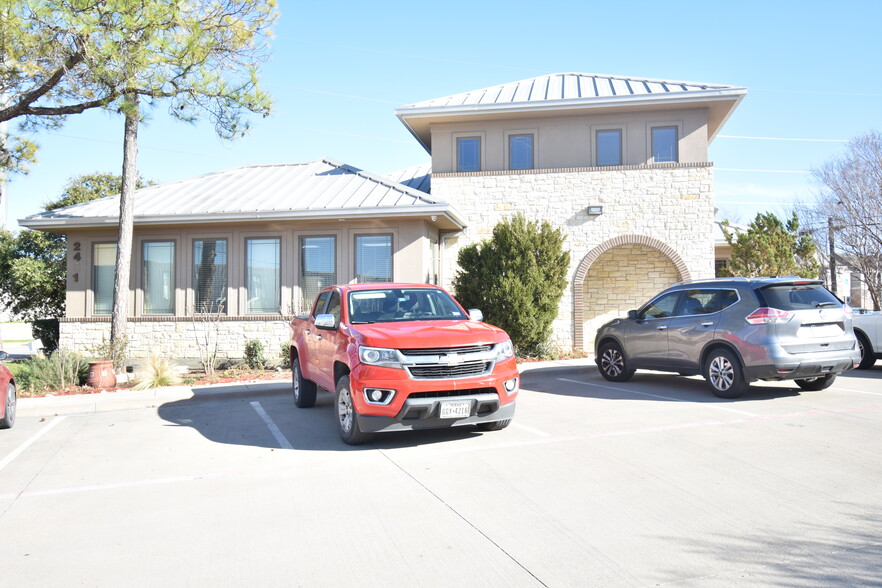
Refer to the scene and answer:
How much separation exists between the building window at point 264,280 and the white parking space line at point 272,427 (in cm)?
608

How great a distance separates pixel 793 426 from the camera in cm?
749

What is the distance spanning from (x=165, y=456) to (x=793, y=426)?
278 inches

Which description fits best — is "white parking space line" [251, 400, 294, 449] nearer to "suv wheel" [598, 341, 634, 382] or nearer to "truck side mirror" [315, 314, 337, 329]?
"truck side mirror" [315, 314, 337, 329]

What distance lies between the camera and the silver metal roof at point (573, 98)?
16.9 metres

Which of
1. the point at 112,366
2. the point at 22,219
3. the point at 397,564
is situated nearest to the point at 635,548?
the point at 397,564

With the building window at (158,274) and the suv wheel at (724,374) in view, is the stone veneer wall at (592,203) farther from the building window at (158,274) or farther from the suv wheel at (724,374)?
the suv wheel at (724,374)

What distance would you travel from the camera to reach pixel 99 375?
1166cm

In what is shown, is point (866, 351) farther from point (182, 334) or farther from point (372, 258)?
point (182, 334)

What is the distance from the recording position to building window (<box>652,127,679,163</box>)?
1767 cm

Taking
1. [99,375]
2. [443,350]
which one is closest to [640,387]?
[443,350]

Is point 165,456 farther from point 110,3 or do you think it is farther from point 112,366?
point 110,3

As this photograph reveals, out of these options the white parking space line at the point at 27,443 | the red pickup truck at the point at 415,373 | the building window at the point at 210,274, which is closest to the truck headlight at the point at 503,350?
the red pickup truck at the point at 415,373

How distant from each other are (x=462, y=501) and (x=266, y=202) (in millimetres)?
12553

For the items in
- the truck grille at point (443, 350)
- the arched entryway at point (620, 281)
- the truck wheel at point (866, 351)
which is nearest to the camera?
the truck grille at point (443, 350)
